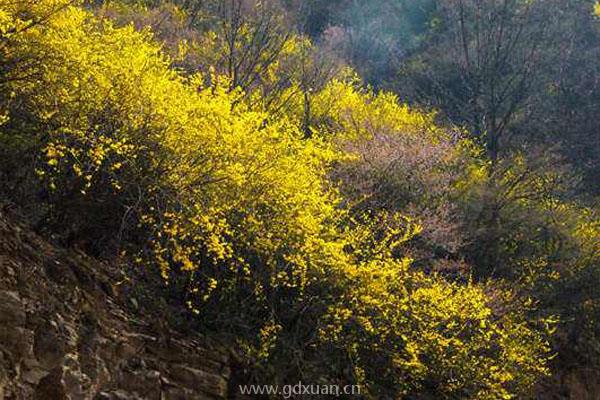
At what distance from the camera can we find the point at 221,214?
30.6 feet

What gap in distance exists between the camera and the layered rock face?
21.6 feet

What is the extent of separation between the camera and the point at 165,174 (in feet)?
29.3

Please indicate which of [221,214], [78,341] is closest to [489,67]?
[221,214]

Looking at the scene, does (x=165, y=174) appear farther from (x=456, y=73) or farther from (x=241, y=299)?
(x=456, y=73)

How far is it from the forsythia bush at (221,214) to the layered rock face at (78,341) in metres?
0.84

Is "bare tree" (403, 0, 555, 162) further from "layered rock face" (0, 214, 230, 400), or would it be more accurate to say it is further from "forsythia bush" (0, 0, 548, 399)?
"layered rock face" (0, 214, 230, 400)

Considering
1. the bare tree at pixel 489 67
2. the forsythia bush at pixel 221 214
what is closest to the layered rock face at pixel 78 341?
the forsythia bush at pixel 221 214

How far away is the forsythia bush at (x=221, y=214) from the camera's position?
8.35 meters

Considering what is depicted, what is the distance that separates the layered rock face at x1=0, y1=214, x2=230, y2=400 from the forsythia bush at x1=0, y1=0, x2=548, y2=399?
32.9 inches

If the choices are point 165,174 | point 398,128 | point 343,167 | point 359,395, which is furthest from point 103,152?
point 398,128

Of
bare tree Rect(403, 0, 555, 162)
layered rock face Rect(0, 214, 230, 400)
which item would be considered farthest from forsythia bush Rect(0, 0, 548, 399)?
bare tree Rect(403, 0, 555, 162)

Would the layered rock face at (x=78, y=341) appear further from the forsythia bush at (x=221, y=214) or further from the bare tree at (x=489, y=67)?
the bare tree at (x=489, y=67)

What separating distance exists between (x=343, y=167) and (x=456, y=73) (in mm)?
16803

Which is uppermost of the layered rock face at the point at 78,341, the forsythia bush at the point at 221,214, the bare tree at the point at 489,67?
the bare tree at the point at 489,67
